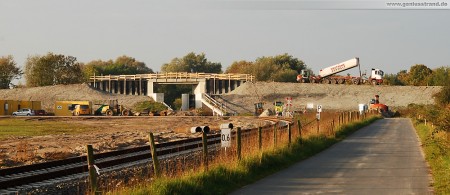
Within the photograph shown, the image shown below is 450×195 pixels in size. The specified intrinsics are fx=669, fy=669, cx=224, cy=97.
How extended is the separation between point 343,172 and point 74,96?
9300 centimetres

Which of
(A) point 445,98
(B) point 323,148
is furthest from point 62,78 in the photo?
(B) point 323,148

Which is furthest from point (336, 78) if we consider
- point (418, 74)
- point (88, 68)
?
point (88, 68)

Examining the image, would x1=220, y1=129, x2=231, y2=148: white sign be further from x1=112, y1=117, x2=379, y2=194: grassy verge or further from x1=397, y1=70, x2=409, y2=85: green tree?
x1=397, y1=70, x2=409, y2=85: green tree

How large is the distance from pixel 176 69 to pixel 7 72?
47198mm

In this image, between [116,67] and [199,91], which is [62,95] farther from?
[116,67]

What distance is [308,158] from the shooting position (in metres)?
24.0

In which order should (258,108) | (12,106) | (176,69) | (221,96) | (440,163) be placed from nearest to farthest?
(440,163) → (12,106) → (258,108) → (221,96) → (176,69)

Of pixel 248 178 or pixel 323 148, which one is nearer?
pixel 248 178

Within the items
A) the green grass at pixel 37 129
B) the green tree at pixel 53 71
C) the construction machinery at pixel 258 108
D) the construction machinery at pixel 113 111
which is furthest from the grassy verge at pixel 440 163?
the green tree at pixel 53 71

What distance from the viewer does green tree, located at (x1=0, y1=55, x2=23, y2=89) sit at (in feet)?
420

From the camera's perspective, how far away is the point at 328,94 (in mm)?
105000

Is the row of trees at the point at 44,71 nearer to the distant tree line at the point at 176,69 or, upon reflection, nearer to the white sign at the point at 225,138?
the distant tree line at the point at 176,69

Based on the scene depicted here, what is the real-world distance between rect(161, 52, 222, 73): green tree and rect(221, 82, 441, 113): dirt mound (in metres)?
59.9

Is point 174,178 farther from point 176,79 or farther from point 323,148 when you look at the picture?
point 176,79
